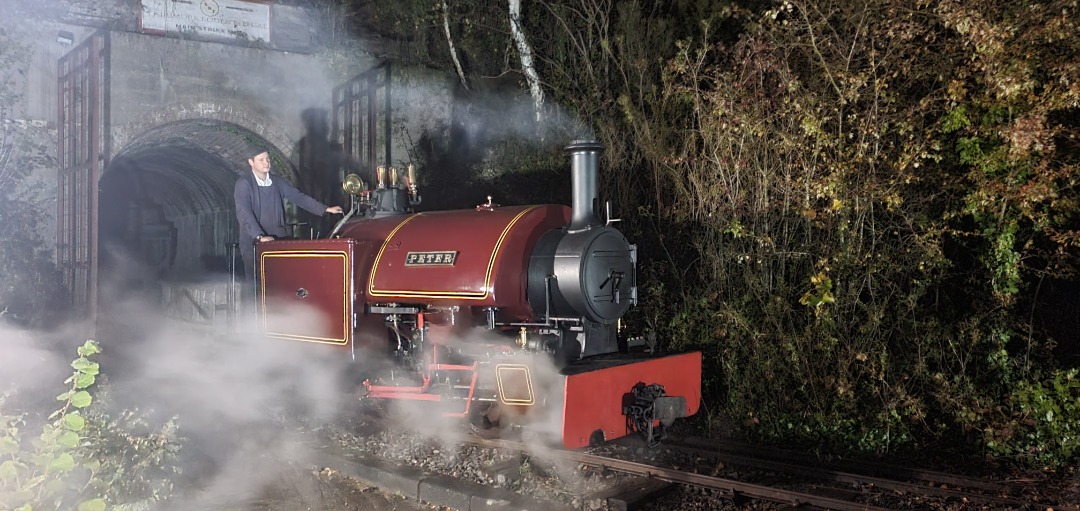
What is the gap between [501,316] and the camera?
239 inches

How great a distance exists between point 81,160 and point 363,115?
11.9ft

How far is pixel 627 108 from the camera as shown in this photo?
872cm

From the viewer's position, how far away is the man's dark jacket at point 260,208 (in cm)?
751

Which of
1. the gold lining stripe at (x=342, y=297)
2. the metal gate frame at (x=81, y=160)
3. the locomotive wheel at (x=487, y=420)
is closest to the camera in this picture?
the locomotive wheel at (x=487, y=420)

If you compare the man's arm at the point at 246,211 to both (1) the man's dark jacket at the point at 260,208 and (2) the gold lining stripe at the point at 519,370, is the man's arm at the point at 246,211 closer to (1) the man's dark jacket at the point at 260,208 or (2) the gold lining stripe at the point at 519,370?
(1) the man's dark jacket at the point at 260,208

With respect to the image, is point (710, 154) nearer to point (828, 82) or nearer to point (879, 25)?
point (828, 82)

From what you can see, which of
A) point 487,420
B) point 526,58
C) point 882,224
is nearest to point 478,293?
point 487,420

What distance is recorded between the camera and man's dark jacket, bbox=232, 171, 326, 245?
7512mm

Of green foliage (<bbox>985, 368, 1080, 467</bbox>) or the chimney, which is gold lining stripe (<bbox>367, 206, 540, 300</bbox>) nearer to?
the chimney

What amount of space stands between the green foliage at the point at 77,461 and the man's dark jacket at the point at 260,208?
9.53 ft

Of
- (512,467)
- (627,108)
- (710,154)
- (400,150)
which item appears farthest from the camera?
(400,150)

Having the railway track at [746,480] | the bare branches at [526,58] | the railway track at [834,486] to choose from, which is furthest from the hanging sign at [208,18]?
the railway track at [834,486]

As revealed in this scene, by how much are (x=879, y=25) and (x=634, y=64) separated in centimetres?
295

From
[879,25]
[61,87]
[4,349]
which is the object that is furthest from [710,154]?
[61,87]
